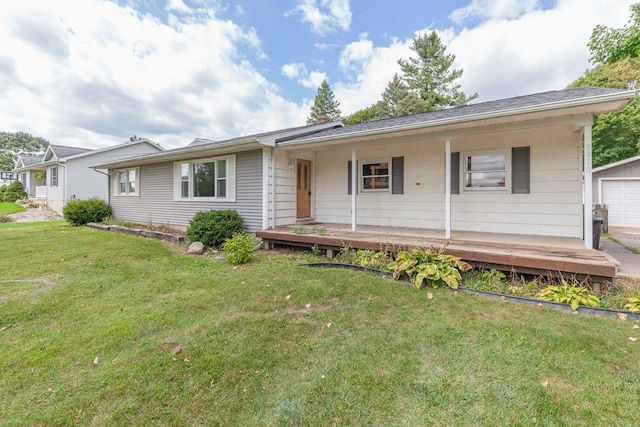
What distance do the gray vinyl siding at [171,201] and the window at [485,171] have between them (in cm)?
501

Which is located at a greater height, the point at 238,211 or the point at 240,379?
the point at 238,211

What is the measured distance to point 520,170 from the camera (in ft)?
19.7

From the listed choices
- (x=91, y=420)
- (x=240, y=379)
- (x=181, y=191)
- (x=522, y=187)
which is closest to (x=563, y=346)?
(x=240, y=379)

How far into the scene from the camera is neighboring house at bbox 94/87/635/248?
512 cm

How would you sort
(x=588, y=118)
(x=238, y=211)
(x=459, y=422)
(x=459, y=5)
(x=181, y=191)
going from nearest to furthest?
(x=459, y=422) → (x=588, y=118) → (x=238, y=211) → (x=181, y=191) → (x=459, y=5)

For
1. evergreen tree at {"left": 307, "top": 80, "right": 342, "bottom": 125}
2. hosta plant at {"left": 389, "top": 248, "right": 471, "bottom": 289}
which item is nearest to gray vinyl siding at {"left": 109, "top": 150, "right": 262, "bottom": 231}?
hosta plant at {"left": 389, "top": 248, "right": 471, "bottom": 289}

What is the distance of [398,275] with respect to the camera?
450 centimetres

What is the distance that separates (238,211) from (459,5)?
13632 millimetres

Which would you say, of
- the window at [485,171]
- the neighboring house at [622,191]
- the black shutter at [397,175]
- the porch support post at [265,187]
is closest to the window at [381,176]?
the black shutter at [397,175]

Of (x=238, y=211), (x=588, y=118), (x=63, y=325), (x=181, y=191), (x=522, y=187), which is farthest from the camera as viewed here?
(x=181, y=191)

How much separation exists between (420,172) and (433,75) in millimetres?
22982

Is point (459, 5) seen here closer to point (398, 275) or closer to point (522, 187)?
point (522, 187)

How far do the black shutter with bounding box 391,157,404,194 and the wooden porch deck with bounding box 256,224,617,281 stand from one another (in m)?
1.09

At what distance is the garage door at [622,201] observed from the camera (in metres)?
11.2
